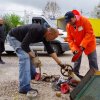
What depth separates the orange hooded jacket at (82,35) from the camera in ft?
25.1

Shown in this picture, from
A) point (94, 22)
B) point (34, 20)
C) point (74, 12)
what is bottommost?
point (94, 22)

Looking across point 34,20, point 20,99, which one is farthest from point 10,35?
point 34,20

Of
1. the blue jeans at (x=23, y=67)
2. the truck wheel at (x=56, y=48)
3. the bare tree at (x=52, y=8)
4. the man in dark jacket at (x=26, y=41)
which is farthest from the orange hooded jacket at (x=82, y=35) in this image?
the bare tree at (x=52, y=8)

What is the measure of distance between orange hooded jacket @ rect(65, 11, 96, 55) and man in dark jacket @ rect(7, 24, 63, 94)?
70 centimetres

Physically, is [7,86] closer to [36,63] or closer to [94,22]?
[36,63]

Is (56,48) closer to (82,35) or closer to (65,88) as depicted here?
(82,35)

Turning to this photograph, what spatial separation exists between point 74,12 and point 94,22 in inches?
1171

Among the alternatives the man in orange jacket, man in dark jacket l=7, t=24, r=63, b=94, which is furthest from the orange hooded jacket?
man in dark jacket l=7, t=24, r=63, b=94

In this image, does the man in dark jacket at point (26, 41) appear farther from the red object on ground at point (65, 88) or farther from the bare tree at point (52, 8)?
the bare tree at point (52, 8)

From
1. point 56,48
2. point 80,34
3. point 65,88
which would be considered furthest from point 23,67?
point 56,48

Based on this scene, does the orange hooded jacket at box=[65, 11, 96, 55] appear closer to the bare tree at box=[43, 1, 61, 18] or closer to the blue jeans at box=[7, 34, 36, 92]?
the blue jeans at box=[7, 34, 36, 92]

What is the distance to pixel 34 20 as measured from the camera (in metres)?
16.5

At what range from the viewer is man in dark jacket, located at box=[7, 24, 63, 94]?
22.3ft

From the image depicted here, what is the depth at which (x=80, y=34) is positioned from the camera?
7805 millimetres
